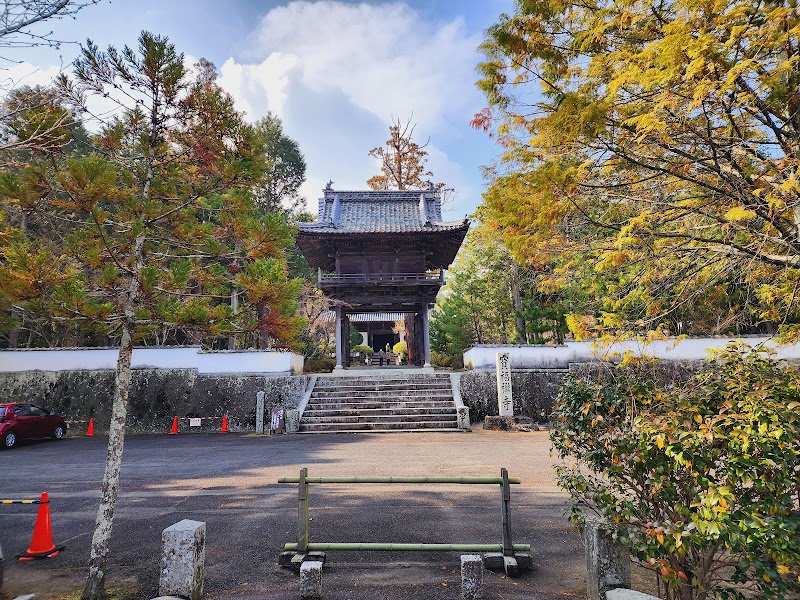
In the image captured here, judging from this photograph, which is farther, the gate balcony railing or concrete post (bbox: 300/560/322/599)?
the gate balcony railing

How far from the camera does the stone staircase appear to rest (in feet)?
40.8

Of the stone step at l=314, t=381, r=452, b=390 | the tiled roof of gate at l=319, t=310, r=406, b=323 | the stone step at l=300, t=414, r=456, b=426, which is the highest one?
the tiled roof of gate at l=319, t=310, r=406, b=323

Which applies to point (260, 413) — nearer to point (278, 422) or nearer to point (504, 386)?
point (278, 422)

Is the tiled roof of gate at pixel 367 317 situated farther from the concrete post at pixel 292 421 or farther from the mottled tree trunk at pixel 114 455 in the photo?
the mottled tree trunk at pixel 114 455

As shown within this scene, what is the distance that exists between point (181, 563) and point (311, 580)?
1027 millimetres

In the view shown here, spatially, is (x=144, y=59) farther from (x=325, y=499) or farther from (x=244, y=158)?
Result: (x=325, y=499)

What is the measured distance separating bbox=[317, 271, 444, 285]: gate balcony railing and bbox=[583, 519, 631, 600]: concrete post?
13931mm

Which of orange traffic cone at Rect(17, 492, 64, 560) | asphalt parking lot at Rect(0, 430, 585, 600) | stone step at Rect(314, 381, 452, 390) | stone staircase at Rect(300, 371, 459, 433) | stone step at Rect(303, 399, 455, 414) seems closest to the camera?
asphalt parking lot at Rect(0, 430, 585, 600)

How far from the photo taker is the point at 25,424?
1163 centimetres

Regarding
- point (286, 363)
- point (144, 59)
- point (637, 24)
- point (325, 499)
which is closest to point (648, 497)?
A: point (325, 499)

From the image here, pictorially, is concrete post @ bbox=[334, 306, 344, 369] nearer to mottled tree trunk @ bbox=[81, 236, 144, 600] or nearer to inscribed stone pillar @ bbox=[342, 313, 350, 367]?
inscribed stone pillar @ bbox=[342, 313, 350, 367]

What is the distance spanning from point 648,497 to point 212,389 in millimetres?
14101

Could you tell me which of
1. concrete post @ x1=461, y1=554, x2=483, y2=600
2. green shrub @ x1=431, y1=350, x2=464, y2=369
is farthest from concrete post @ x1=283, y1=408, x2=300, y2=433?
concrete post @ x1=461, y1=554, x2=483, y2=600

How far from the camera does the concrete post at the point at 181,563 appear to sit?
310 cm
